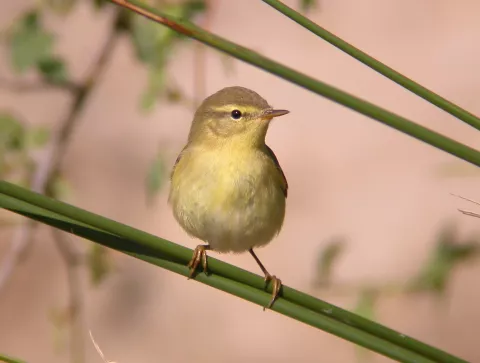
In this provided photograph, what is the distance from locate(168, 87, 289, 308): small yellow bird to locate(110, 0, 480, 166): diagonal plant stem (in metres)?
1.45

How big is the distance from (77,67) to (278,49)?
4.96 feet

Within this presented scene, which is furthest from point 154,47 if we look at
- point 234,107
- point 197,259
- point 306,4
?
point 197,259

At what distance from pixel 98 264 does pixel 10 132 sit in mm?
610

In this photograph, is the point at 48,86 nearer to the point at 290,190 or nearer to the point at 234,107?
the point at 234,107

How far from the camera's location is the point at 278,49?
7.39 m

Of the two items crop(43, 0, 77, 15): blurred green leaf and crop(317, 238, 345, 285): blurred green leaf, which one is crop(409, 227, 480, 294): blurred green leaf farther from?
crop(43, 0, 77, 15): blurred green leaf

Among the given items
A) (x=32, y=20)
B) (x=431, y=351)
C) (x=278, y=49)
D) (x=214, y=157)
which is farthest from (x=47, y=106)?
(x=431, y=351)

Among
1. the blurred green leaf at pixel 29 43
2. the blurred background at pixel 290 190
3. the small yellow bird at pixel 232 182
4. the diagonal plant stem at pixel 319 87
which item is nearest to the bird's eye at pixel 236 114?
the small yellow bird at pixel 232 182

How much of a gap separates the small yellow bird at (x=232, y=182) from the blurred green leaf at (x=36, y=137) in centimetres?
56

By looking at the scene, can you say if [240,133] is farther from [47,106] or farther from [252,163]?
[47,106]

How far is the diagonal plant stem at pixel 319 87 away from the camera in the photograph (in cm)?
169

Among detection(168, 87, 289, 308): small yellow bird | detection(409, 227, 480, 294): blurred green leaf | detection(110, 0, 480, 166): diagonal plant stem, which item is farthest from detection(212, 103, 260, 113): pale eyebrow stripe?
detection(110, 0, 480, 166): diagonal plant stem

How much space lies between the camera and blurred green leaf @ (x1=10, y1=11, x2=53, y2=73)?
3.79m

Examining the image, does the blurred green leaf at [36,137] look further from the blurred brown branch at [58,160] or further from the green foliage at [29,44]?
the green foliage at [29,44]
